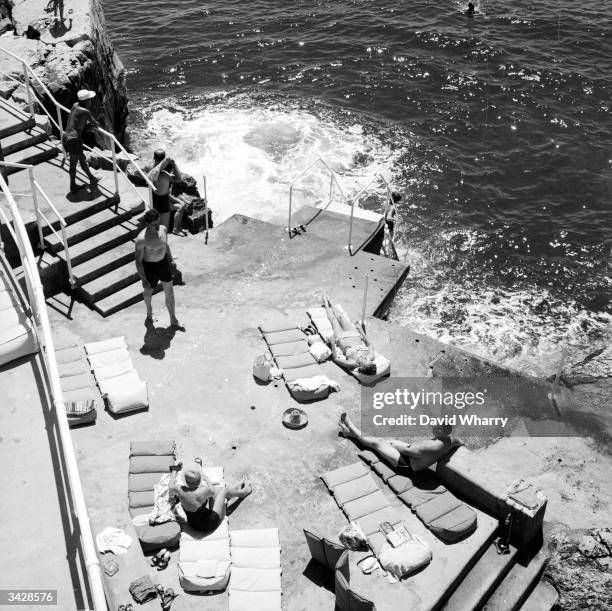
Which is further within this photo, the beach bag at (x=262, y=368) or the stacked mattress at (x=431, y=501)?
the beach bag at (x=262, y=368)

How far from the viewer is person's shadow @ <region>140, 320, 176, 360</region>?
11.9 meters

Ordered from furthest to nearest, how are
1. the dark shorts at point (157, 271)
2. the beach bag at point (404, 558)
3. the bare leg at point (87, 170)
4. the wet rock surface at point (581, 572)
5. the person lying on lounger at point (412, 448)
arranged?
the bare leg at point (87, 170) < the dark shorts at point (157, 271) < the person lying on lounger at point (412, 448) < the wet rock surface at point (581, 572) < the beach bag at point (404, 558)

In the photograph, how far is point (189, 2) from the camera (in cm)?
3441

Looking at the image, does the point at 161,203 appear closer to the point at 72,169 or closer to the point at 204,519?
the point at 72,169

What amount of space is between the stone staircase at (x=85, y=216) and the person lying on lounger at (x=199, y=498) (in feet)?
15.5

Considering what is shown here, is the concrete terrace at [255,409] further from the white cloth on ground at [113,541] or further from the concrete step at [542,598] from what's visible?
the concrete step at [542,598]

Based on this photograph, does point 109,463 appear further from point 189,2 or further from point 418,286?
point 189,2

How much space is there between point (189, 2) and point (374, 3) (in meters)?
9.02

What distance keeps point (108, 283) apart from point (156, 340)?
1.66 metres

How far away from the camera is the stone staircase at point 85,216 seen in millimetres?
12891

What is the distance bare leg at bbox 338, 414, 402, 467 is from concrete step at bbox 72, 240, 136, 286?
18.1 feet

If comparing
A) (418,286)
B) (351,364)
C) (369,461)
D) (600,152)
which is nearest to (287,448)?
(369,461)

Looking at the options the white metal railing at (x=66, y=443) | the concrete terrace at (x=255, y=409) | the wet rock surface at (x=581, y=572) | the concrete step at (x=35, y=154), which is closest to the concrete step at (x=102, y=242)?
the concrete terrace at (x=255, y=409)

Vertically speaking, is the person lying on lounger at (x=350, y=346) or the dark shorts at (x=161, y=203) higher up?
the dark shorts at (x=161, y=203)
